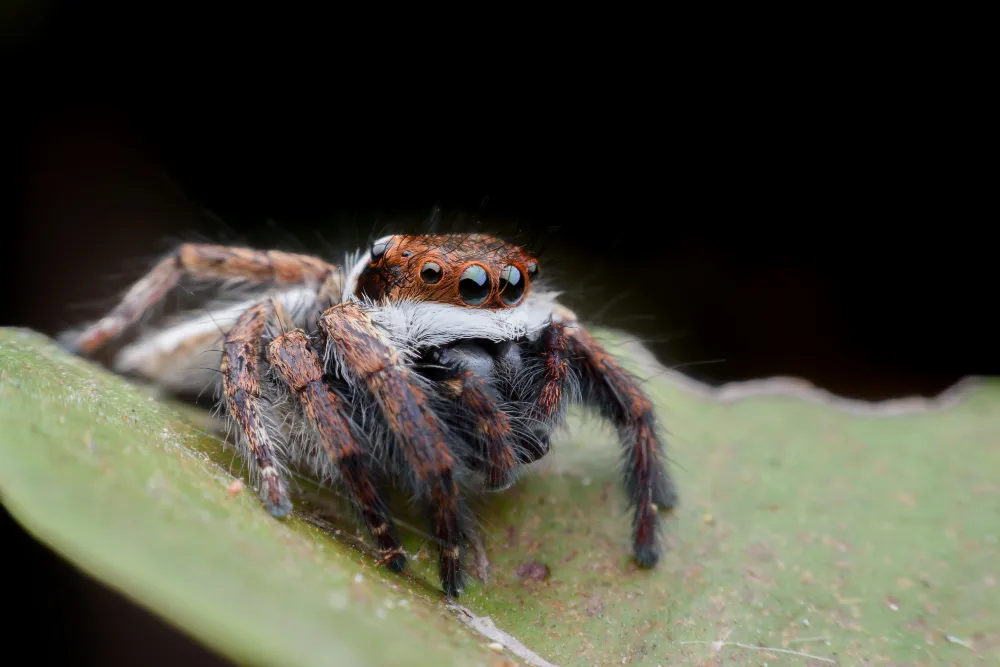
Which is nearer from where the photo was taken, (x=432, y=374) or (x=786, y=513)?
(x=432, y=374)

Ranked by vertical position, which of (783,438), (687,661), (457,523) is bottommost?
(687,661)

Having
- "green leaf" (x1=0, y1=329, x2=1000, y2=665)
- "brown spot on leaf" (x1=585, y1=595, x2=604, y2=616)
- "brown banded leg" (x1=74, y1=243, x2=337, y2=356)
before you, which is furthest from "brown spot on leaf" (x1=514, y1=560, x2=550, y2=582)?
"brown banded leg" (x1=74, y1=243, x2=337, y2=356)

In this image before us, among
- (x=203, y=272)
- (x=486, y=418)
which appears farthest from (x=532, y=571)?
(x=203, y=272)

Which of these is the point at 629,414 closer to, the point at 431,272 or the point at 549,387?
the point at 549,387

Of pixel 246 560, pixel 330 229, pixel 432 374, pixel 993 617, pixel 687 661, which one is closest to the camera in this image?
pixel 246 560

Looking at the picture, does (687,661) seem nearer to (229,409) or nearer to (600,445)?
(600,445)

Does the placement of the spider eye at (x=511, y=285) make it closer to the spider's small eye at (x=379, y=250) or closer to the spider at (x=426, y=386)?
the spider at (x=426, y=386)

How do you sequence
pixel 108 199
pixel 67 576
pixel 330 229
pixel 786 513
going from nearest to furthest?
pixel 786 513 < pixel 67 576 < pixel 330 229 < pixel 108 199

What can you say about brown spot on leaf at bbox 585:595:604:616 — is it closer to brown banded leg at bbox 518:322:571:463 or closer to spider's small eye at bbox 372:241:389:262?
brown banded leg at bbox 518:322:571:463

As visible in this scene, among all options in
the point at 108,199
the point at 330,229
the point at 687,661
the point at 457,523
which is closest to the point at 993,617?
the point at 687,661
